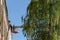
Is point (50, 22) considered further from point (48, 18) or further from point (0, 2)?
point (0, 2)

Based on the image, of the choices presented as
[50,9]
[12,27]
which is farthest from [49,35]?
[12,27]

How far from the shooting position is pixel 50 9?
19.2m

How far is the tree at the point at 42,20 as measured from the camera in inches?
747

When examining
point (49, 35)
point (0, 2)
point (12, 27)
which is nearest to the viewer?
point (49, 35)

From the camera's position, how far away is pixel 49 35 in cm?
1884

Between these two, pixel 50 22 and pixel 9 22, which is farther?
pixel 9 22

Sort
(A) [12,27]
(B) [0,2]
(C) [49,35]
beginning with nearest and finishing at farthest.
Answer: (C) [49,35]
(B) [0,2]
(A) [12,27]

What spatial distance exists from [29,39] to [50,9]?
96.9 inches

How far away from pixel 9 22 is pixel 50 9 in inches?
445

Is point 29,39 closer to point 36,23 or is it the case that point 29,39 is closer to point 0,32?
point 36,23

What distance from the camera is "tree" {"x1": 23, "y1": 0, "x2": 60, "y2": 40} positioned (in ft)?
62.3

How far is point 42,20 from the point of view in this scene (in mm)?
19438

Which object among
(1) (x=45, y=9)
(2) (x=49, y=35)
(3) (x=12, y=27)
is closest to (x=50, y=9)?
(1) (x=45, y=9)

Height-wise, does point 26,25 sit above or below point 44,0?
below
